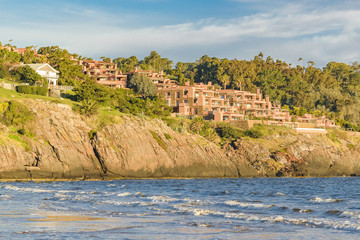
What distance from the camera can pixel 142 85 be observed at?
137000mm

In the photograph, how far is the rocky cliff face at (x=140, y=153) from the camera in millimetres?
74312

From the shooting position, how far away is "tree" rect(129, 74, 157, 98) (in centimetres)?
13625

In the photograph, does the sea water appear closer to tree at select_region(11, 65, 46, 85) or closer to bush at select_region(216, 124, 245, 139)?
bush at select_region(216, 124, 245, 139)

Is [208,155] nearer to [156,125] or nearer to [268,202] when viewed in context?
[156,125]

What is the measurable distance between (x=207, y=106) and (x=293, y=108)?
46267 millimetres

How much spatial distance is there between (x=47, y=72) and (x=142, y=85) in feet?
89.6

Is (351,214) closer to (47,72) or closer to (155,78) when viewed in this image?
(47,72)

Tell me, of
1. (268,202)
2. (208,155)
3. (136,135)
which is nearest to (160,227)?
(268,202)

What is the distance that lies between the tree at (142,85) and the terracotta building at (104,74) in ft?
12.1

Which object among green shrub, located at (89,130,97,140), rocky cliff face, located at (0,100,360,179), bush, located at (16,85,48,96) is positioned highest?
bush, located at (16,85,48,96)

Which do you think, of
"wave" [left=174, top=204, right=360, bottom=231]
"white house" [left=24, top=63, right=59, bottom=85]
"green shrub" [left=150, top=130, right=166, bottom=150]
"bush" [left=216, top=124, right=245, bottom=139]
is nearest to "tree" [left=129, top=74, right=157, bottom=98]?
"white house" [left=24, top=63, right=59, bottom=85]

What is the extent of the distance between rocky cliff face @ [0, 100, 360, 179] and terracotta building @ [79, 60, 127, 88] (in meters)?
42.5

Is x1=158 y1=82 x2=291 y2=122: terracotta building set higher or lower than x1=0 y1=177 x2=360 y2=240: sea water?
higher

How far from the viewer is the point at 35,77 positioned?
110 metres
